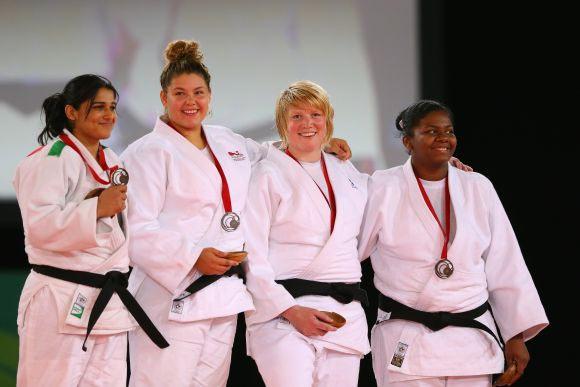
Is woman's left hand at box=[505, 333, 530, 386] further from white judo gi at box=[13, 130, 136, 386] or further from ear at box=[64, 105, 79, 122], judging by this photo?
ear at box=[64, 105, 79, 122]

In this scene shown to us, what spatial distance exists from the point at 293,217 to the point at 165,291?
0.58 m

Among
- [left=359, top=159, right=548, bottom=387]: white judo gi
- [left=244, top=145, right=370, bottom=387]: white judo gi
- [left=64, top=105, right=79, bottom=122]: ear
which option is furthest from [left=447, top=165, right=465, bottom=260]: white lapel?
[left=64, top=105, right=79, bottom=122]: ear

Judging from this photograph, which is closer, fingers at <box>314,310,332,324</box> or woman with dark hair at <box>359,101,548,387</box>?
fingers at <box>314,310,332,324</box>

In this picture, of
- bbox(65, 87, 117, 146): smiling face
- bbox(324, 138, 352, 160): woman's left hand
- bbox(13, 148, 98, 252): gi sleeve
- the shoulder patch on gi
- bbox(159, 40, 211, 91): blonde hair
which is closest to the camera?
bbox(13, 148, 98, 252): gi sleeve

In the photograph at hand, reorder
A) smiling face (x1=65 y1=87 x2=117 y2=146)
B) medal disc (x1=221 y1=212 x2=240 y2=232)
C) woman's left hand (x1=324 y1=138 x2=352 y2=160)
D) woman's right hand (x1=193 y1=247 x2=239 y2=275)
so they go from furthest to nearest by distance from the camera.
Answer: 1. woman's left hand (x1=324 y1=138 x2=352 y2=160)
2. medal disc (x1=221 y1=212 x2=240 y2=232)
3. woman's right hand (x1=193 y1=247 x2=239 y2=275)
4. smiling face (x1=65 y1=87 x2=117 y2=146)

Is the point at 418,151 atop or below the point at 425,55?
below

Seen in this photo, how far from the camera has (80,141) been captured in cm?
300

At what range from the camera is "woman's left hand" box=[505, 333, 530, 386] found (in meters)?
3.36

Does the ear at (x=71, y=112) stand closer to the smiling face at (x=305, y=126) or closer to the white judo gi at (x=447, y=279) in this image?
the smiling face at (x=305, y=126)

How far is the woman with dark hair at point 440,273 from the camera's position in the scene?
3273mm

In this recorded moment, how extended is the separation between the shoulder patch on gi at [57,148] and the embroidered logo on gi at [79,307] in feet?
1.62

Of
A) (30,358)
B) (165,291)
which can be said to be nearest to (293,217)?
(165,291)

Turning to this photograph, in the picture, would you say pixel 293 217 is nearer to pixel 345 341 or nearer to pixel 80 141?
pixel 345 341

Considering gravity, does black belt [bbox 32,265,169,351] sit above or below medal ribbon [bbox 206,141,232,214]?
below
